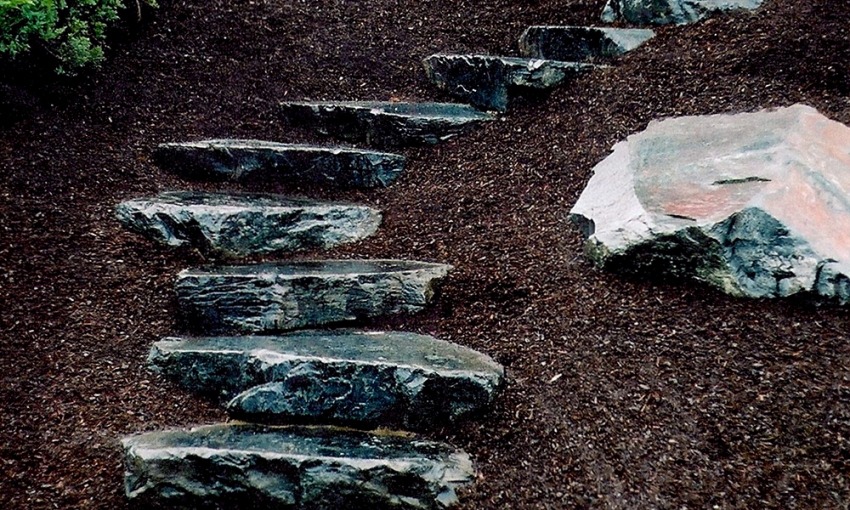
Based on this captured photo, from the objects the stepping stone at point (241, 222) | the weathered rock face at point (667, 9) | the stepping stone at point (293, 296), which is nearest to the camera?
the stepping stone at point (293, 296)

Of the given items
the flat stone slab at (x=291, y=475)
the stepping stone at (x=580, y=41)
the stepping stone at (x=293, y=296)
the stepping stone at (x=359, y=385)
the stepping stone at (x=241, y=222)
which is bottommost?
the flat stone slab at (x=291, y=475)

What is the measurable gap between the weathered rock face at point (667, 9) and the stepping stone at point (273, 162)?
8.17 ft

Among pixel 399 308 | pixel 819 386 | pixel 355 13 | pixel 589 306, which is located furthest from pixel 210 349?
pixel 355 13

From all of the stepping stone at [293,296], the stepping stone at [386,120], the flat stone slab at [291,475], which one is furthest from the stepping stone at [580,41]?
the flat stone slab at [291,475]

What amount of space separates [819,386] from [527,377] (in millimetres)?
1182

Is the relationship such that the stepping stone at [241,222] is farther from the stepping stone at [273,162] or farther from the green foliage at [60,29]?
the green foliage at [60,29]

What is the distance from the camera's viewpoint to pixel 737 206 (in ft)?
10.1

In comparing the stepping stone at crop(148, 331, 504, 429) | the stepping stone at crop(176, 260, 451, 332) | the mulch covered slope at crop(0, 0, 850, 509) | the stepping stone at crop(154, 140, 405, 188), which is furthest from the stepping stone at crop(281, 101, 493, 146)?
the stepping stone at crop(148, 331, 504, 429)

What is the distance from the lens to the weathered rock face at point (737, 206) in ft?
9.78

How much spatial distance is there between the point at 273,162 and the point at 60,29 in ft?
5.33

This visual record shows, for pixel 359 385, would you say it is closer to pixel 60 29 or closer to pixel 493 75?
pixel 493 75

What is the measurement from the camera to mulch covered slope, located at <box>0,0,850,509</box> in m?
2.70

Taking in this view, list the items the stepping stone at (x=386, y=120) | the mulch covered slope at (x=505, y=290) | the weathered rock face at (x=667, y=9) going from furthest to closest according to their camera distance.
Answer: the weathered rock face at (x=667, y=9) < the stepping stone at (x=386, y=120) < the mulch covered slope at (x=505, y=290)

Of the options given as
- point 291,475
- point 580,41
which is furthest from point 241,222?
point 580,41
